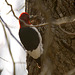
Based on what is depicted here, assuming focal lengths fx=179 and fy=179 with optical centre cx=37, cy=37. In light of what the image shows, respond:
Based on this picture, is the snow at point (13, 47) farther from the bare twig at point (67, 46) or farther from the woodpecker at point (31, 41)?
the bare twig at point (67, 46)

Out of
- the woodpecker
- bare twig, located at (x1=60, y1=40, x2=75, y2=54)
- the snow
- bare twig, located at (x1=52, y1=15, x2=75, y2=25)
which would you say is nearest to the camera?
bare twig, located at (x1=52, y1=15, x2=75, y2=25)

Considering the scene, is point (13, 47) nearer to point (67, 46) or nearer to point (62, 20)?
point (67, 46)

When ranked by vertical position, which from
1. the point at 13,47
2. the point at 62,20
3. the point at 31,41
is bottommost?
the point at 13,47

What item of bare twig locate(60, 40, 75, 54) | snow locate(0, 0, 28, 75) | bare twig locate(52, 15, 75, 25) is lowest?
snow locate(0, 0, 28, 75)

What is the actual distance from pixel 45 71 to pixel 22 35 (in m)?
1.44

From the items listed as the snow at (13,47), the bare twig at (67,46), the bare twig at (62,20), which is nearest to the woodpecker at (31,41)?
the bare twig at (67,46)

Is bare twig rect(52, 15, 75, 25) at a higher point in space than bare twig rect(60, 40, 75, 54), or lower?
higher

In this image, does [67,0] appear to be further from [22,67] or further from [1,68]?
[1,68]

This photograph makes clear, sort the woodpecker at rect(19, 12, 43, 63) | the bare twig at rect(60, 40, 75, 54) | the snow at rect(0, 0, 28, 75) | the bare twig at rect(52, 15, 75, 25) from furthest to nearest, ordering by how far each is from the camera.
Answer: the snow at rect(0, 0, 28, 75) < the woodpecker at rect(19, 12, 43, 63) < the bare twig at rect(60, 40, 75, 54) < the bare twig at rect(52, 15, 75, 25)

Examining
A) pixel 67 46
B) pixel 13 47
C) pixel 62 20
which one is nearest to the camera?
pixel 62 20

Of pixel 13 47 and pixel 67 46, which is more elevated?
pixel 67 46

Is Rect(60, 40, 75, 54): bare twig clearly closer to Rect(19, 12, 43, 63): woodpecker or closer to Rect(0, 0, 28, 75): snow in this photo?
Rect(19, 12, 43, 63): woodpecker

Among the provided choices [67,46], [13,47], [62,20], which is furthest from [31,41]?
[62,20]

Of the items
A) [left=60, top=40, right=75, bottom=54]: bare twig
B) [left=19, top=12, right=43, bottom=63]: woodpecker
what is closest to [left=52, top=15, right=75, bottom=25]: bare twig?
[left=60, top=40, right=75, bottom=54]: bare twig
